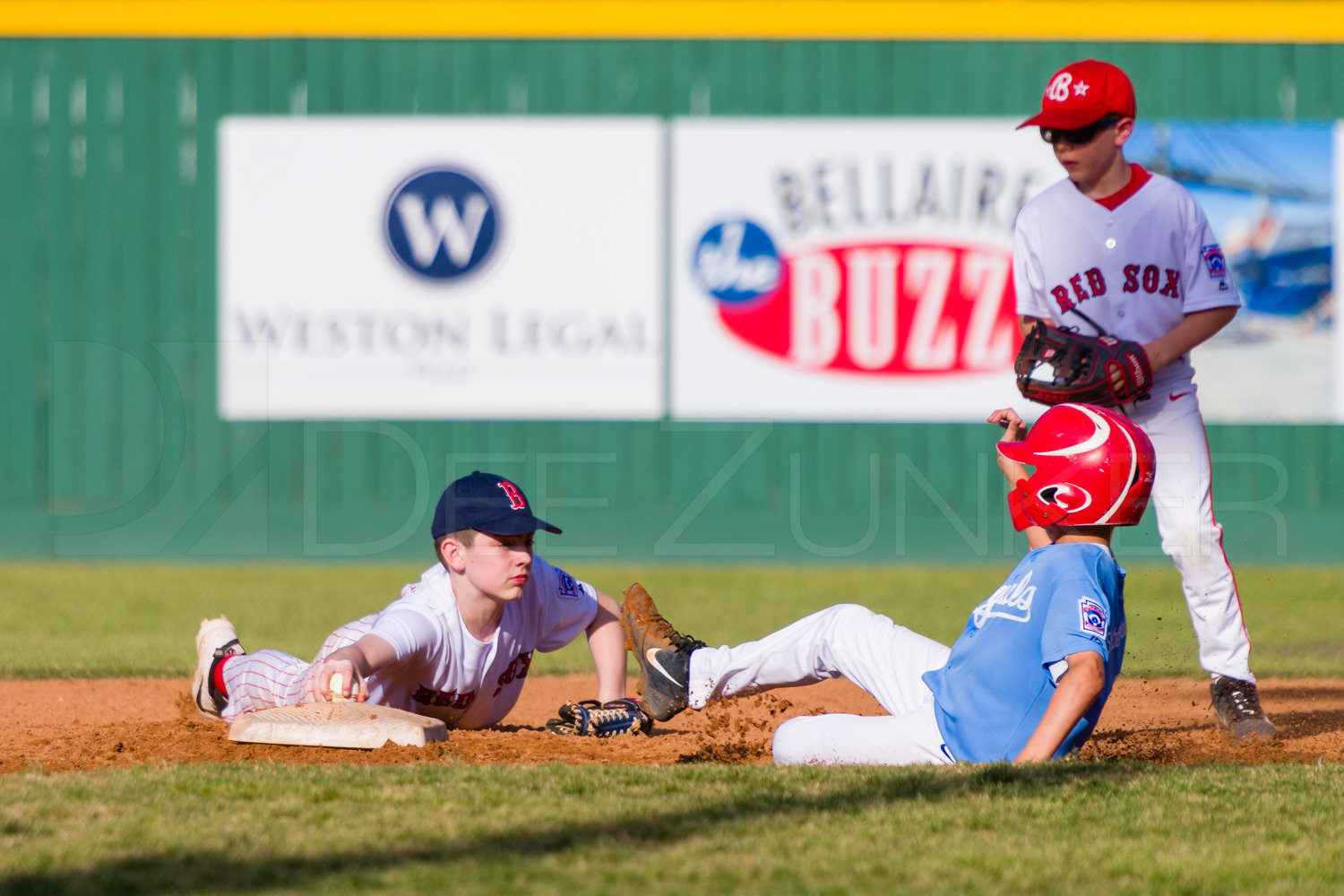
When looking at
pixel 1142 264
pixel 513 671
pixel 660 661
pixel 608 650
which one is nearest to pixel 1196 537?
pixel 1142 264

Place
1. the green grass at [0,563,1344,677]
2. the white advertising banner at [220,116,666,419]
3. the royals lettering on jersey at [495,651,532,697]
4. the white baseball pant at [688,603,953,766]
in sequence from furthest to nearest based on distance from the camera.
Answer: the white advertising banner at [220,116,666,419], the green grass at [0,563,1344,677], the royals lettering on jersey at [495,651,532,697], the white baseball pant at [688,603,953,766]

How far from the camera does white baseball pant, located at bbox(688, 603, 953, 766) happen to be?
400 cm

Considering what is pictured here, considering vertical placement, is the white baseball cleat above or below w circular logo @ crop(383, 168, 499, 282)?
below

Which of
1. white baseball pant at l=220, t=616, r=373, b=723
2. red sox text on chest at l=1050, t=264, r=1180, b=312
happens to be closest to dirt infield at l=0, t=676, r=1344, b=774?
white baseball pant at l=220, t=616, r=373, b=723

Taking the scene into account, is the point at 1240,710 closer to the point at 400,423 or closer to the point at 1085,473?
the point at 1085,473

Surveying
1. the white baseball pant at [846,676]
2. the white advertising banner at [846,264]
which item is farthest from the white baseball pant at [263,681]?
the white advertising banner at [846,264]

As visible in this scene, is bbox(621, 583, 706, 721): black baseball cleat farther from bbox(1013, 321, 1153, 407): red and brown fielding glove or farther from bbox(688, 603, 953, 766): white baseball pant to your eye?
bbox(1013, 321, 1153, 407): red and brown fielding glove

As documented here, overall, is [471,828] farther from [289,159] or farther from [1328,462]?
[1328,462]

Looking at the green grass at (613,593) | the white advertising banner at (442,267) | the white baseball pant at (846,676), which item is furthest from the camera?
the white advertising banner at (442,267)

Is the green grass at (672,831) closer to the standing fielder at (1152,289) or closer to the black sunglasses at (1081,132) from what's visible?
the standing fielder at (1152,289)

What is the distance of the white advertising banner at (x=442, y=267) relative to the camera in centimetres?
1170

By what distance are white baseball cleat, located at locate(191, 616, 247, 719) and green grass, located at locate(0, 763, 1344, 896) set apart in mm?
1341

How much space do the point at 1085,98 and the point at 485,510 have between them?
2523 millimetres

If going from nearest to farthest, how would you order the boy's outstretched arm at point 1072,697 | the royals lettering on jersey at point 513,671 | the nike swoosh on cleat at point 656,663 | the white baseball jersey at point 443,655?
1. the boy's outstretched arm at point 1072,697
2. the nike swoosh on cleat at point 656,663
3. the white baseball jersey at point 443,655
4. the royals lettering on jersey at point 513,671
